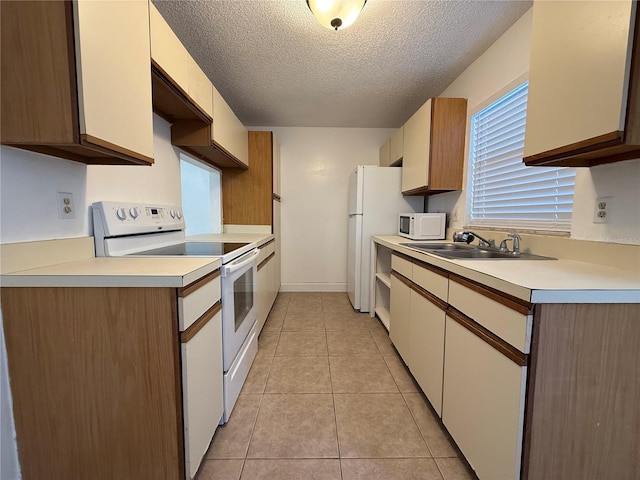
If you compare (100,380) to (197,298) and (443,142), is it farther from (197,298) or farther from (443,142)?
(443,142)

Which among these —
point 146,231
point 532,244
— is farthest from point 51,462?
point 532,244

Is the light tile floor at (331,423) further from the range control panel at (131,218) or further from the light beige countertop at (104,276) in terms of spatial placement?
the range control panel at (131,218)

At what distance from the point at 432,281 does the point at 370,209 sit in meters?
1.69

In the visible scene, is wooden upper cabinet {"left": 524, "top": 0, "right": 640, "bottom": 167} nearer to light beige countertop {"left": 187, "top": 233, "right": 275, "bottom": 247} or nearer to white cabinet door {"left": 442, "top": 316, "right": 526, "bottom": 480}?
white cabinet door {"left": 442, "top": 316, "right": 526, "bottom": 480}

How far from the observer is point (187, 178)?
334cm

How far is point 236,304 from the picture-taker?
1685mm

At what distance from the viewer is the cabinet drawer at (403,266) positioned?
1846mm

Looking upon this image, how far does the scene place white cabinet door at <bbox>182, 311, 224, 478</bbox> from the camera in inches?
39.8

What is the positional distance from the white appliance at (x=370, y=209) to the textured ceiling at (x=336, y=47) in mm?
809

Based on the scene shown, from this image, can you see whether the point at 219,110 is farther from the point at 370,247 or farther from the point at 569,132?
the point at 569,132

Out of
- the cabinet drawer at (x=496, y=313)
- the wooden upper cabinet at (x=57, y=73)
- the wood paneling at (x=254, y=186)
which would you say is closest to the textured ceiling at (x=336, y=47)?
the wood paneling at (x=254, y=186)

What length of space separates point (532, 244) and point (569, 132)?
74cm

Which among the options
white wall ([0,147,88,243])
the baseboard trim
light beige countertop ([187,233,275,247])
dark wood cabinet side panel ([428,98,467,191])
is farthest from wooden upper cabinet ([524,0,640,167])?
the baseboard trim

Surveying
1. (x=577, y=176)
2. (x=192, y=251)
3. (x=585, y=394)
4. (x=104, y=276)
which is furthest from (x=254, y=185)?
(x=585, y=394)
